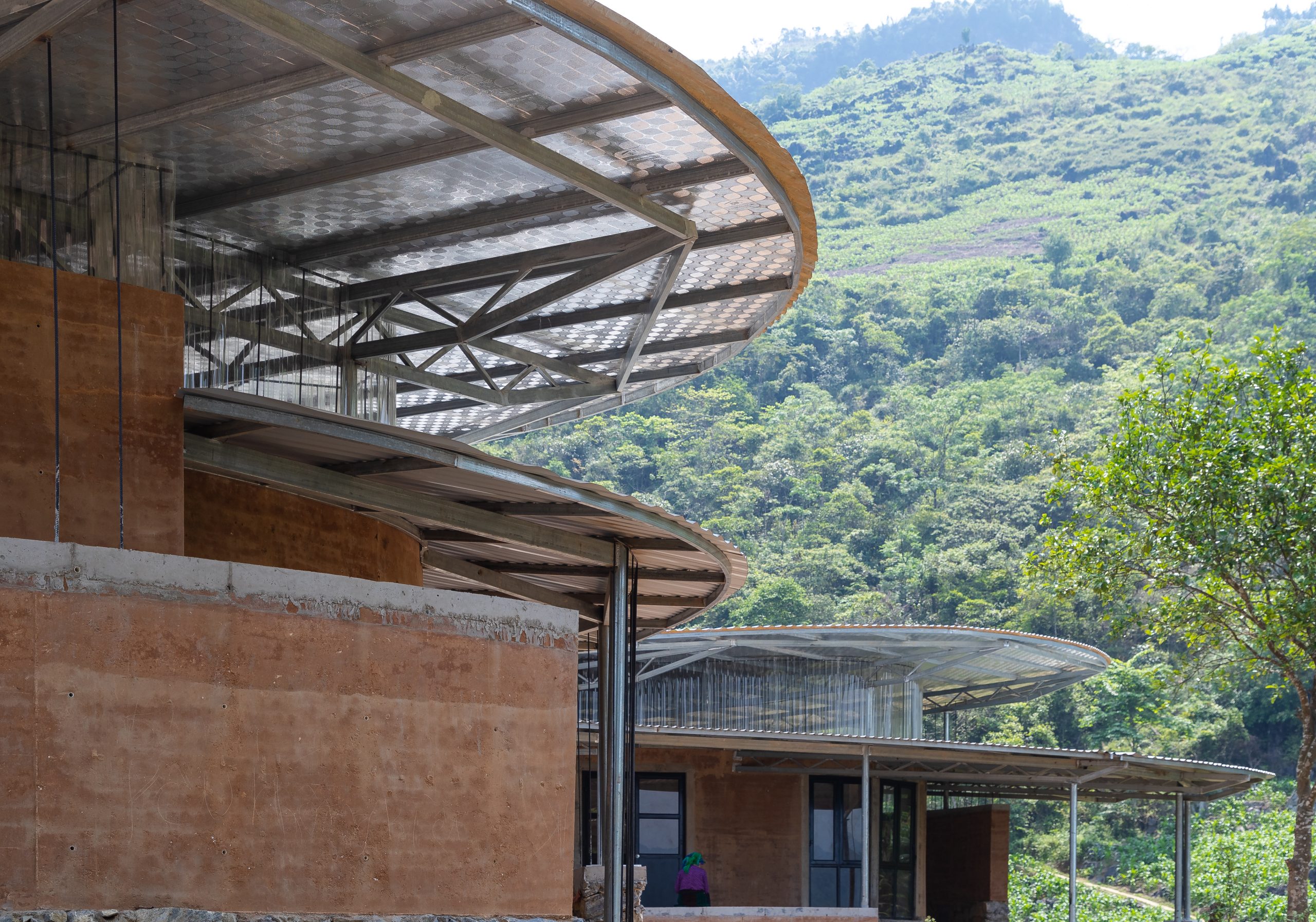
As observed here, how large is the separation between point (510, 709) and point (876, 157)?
11603 centimetres

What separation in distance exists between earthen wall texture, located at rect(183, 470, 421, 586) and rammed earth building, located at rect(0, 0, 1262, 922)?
0.09 ft

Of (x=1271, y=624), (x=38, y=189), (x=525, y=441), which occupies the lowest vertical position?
(x=1271, y=624)

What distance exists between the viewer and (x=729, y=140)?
9.17 meters

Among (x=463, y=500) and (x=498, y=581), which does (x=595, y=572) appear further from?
(x=463, y=500)

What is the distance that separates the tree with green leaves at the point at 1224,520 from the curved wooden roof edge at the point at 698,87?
11.6 m

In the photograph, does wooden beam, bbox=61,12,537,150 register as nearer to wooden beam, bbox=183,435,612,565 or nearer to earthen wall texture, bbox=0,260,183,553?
earthen wall texture, bbox=0,260,183,553

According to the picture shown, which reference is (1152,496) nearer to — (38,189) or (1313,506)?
(1313,506)

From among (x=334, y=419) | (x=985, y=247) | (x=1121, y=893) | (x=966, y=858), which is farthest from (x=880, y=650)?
(x=985, y=247)

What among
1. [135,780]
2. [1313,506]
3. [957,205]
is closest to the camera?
[135,780]

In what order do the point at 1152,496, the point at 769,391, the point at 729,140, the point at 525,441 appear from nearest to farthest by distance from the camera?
the point at 729,140, the point at 1152,496, the point at 525,441, the point at 769,391

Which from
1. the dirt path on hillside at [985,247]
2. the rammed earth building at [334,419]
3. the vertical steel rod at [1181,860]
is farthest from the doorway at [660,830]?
the dirt path on hillside at [985,247]

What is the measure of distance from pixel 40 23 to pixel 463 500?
4.42m

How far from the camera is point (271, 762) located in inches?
237

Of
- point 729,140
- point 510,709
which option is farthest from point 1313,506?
point 510,709
